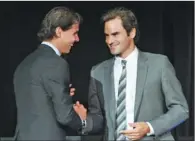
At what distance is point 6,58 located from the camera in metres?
4.62

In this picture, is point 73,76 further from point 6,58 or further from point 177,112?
point 177,112

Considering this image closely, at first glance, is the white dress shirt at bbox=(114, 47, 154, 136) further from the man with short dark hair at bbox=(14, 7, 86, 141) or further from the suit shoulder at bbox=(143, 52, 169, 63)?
the man with short dark hair at bbox=(14, 7, 86, 141)

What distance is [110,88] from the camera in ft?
9.04

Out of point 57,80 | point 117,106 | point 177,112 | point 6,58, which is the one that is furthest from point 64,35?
point 6,58

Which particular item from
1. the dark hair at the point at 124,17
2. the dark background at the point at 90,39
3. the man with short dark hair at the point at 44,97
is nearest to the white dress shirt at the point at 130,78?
the dark hair at the point at 124,17

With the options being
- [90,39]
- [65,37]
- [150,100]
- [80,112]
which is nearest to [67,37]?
[65,37]

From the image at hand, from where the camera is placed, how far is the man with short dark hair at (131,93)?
265 cm

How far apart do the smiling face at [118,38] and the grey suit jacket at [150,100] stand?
0.08 meters

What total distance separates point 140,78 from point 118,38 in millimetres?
235

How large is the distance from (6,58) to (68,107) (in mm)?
2244

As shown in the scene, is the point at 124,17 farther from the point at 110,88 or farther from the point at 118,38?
the point at 110,88

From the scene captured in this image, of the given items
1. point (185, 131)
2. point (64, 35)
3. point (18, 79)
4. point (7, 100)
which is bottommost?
point (185, 131)

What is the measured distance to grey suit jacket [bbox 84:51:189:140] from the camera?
2650 millimetres

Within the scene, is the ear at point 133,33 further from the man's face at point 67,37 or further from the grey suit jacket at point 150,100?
the man's face at point 67,37
